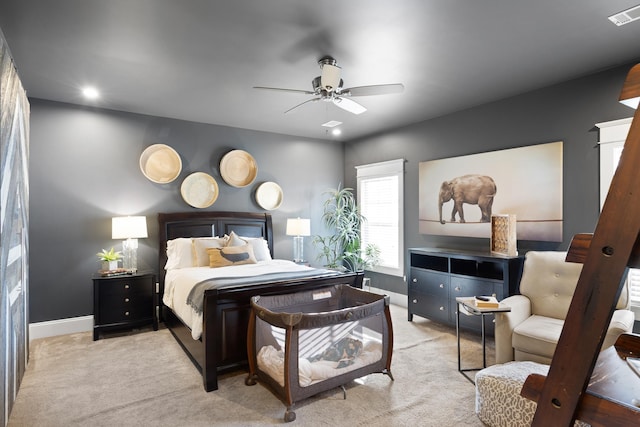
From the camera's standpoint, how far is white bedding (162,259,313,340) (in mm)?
3168

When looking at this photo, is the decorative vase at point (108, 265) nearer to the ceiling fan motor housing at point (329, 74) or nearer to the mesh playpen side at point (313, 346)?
the mesh playpen side at point (313, 346)

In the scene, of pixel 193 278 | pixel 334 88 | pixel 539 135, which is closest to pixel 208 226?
pixel 193 278

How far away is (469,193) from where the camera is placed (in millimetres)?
4430

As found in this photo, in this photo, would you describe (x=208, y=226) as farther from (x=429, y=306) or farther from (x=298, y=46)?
(x=429, y=306)

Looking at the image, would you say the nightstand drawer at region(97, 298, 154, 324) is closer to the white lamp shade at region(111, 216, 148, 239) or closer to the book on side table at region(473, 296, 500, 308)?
the white lamp shade at region(111, 216, 148, 239)

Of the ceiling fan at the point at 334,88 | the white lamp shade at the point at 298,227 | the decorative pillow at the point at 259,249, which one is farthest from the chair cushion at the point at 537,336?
the white lamp shade at the point at 298,227

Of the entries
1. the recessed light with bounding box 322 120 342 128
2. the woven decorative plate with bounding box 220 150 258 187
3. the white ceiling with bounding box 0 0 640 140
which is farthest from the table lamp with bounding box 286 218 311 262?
the white ceiling with bounding box 0 0 640 140

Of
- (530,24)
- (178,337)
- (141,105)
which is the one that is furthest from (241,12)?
(178,337)

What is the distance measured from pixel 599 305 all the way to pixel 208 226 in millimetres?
4820

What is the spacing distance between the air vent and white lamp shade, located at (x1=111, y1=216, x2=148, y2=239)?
477 cm

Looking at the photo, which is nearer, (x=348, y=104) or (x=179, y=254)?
(x=348, y=104)

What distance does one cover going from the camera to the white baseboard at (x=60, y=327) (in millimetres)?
3967

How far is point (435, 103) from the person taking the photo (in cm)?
426

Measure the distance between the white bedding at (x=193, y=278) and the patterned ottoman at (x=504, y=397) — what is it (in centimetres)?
213
